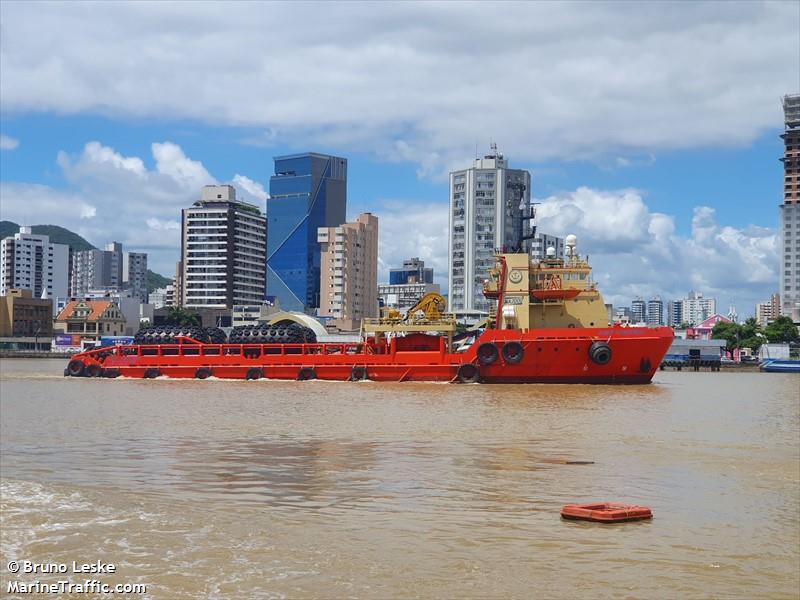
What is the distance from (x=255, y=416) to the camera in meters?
28.3

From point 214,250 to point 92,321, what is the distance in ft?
109

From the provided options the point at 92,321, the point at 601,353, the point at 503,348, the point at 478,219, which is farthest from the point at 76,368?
the point at 478,219

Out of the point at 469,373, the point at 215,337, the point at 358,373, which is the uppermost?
the point at 215,337

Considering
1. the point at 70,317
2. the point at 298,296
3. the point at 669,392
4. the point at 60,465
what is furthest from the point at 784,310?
the point at 60,465

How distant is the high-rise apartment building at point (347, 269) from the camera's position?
155250mm

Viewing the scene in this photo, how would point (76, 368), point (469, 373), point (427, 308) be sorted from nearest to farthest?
point (469, 373), point (427, 308), point (76, 368)

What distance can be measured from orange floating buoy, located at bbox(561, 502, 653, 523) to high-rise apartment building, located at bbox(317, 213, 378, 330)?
138574 millimetres

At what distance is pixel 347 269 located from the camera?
156m

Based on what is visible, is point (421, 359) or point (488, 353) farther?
point (421, 359)

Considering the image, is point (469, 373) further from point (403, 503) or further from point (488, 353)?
point (403, 503)

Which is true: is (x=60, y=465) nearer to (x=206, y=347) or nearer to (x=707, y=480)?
(x=707, y=480)

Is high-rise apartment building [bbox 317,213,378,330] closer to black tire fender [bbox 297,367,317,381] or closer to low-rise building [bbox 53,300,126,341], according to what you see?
low-rise building [bbox 53,300,126,341]

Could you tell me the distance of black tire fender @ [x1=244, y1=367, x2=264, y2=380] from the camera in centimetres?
4859

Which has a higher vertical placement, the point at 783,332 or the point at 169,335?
the point at 783,332
